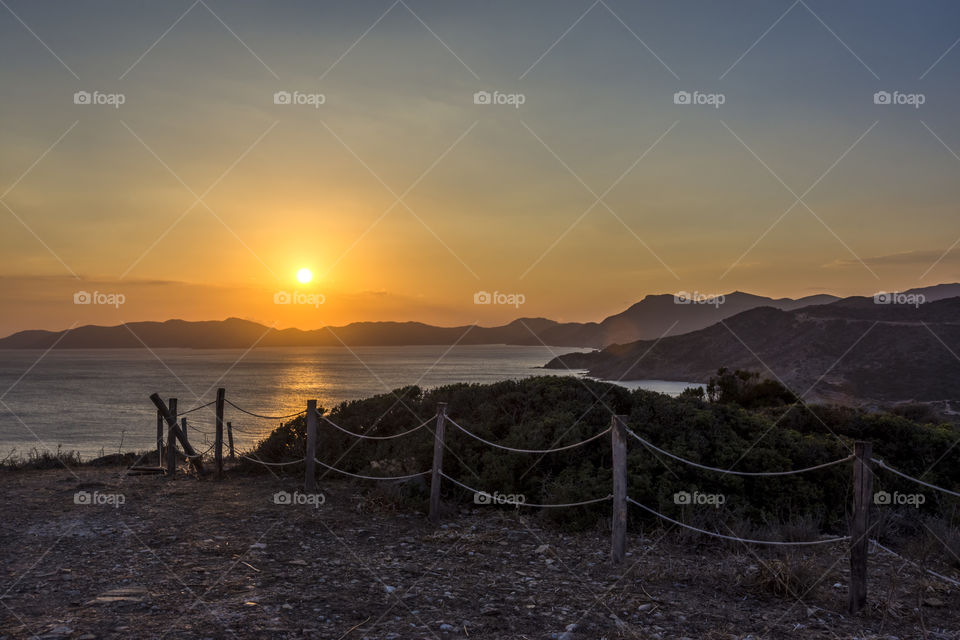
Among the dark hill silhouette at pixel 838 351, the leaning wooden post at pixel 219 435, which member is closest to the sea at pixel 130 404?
the leaning wooden post at pixel 219 435

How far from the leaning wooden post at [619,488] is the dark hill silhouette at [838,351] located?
35346mm

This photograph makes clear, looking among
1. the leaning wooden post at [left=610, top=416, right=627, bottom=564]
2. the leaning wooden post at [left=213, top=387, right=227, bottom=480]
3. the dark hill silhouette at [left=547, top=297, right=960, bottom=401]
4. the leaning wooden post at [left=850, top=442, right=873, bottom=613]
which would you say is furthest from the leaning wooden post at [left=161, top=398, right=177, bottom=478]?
the dark hill silhouette at [left=547, top=297, right=960, bottom=401]

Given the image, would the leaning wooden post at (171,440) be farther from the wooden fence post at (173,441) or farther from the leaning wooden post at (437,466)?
the leaning wooden post at (437,466)

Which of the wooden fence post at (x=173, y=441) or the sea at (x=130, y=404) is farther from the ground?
the wooden fence post at (x=173, y=441)

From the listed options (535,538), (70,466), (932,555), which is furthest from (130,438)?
(932,555)

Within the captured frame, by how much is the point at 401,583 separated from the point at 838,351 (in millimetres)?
55554

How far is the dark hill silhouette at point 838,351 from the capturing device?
4156cm

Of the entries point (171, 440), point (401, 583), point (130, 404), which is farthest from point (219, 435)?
point (130, 404)

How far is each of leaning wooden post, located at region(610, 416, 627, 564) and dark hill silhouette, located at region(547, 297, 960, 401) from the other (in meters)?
35.3

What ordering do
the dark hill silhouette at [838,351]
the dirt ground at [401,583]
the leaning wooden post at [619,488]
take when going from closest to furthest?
1. the dirt ground at [401,583]
2. the leaning wooden post at [619,488]
3. the dark hill silhouette at [838,351]

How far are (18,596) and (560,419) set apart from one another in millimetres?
7856

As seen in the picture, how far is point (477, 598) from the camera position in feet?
19.8

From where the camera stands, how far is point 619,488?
278 inches

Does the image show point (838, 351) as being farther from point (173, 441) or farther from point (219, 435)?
point (173, 441)
